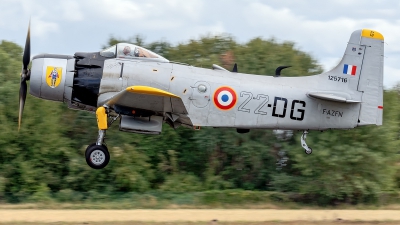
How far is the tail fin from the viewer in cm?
1562

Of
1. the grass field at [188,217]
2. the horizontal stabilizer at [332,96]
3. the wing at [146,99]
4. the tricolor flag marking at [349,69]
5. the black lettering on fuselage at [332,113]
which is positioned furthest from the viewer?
the tricolor flag marking at [349,69]

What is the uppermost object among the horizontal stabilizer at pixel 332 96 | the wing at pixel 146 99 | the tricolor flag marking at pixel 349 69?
the tricolor flag marking at pixel 349 69

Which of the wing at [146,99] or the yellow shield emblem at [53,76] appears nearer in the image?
the wing at [146,99]

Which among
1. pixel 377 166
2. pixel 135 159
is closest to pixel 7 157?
pixel 135 159

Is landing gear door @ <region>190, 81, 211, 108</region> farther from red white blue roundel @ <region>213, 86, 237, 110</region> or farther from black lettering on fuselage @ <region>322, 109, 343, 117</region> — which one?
black lettering on fuselage @ <region>322, 109, 343, 117</region>

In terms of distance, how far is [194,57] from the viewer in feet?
A: 81.3

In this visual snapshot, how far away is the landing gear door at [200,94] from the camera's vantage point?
14766 mm

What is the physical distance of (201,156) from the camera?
22641 millimetres

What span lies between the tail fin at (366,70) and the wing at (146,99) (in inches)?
160

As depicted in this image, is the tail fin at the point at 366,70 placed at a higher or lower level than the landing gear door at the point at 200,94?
higher

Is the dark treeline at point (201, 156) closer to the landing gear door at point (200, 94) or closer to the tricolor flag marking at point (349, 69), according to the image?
the tricolor flag marking at point (349, 69)

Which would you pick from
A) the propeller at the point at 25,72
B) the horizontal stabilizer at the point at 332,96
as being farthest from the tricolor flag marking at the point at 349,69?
the propeller at the point at 25,72

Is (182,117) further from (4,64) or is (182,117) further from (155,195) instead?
(4,64)

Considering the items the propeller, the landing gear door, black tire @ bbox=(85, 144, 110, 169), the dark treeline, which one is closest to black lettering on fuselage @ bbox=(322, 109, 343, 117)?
the landing gear door
